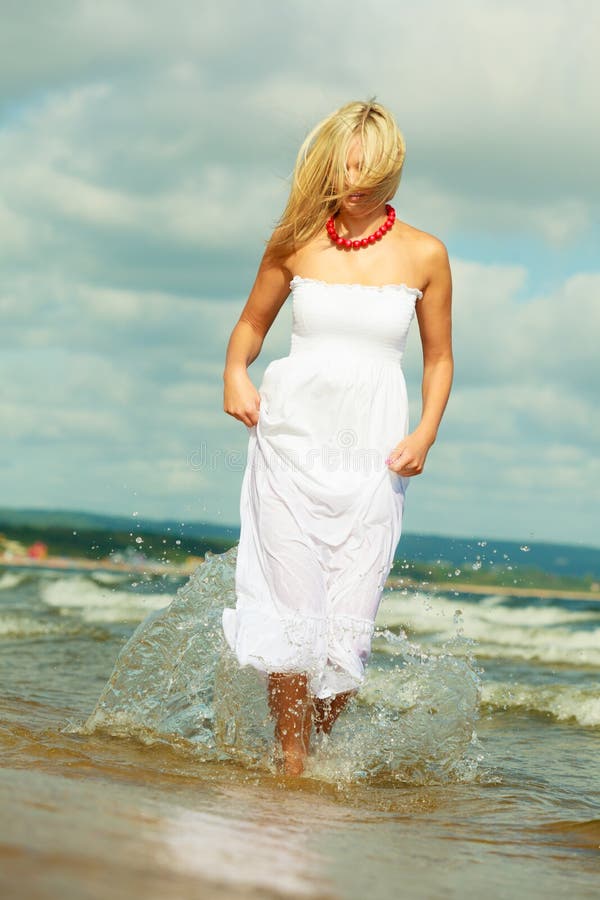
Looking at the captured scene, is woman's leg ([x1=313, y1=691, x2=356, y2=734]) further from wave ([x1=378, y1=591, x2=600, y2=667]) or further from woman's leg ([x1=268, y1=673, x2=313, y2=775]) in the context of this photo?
wave ([x1=378, y1=591, x2=600, y2=667])

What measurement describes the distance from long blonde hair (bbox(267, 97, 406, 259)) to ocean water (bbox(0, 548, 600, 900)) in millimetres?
1701

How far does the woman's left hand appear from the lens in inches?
160

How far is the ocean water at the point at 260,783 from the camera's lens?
81.5 inches

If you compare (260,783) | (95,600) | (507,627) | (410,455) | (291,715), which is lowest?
(95,600)

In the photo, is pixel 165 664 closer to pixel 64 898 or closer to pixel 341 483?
pixel 341 483

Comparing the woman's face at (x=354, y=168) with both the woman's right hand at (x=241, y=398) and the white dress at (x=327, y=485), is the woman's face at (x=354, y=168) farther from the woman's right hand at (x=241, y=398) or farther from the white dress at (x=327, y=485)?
the woman's right hand at (x=241, y=398)

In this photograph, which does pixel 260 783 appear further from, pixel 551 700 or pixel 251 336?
pixel 551 700

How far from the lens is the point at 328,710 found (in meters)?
4.23

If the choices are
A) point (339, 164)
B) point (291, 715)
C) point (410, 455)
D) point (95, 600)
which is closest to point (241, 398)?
point (410, 455)

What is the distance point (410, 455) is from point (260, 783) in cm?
126

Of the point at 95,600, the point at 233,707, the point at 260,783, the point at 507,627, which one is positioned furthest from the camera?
the point at 95,600

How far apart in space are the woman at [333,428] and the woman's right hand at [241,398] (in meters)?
0.03

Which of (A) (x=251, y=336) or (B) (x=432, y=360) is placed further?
(A) (x=251, y=336)

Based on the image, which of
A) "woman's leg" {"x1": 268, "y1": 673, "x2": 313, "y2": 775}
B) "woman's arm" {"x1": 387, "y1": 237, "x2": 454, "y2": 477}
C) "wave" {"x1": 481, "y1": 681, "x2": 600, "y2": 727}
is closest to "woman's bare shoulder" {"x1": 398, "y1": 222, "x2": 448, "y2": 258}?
"woman's arm" {"x1": 387, "y1": 237, "x2": 454, "y2": 477}
